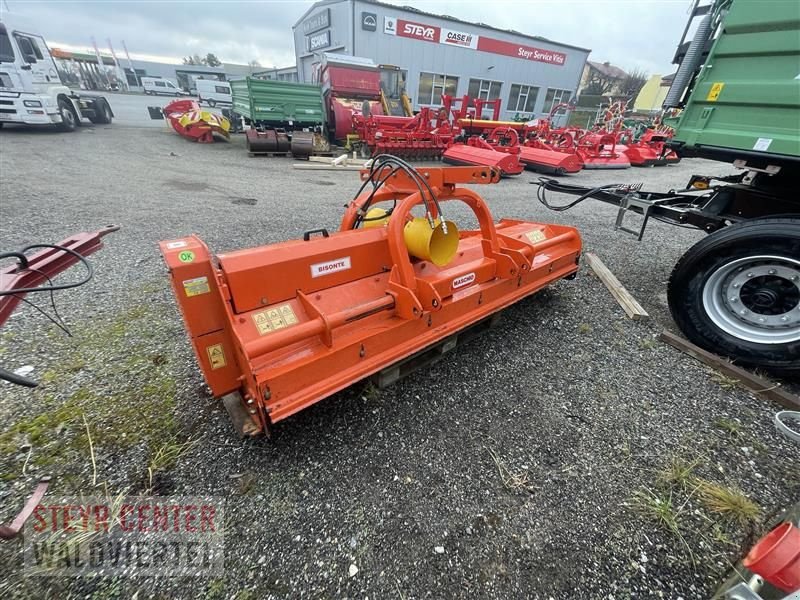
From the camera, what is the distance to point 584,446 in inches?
83.8

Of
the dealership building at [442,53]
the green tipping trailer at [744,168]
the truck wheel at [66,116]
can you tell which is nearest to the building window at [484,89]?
the dealership building at [442,53]

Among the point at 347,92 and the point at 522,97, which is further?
the point at 522,97

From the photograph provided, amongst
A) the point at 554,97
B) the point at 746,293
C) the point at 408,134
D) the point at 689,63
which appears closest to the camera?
the point at 746,293

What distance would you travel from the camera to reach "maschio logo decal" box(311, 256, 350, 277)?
7.21 feet

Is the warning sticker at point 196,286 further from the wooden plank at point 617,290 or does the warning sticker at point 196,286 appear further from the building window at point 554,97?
the building window at point 554,97

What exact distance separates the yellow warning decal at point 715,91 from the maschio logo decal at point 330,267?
3.16 meters

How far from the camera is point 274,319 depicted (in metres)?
2.03

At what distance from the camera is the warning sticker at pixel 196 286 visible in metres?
1.72

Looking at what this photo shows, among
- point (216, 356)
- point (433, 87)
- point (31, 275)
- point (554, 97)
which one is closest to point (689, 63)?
point (216, 356)

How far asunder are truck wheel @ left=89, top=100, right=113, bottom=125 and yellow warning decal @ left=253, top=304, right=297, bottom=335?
19167 millimetres

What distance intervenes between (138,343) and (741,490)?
4.04 meters

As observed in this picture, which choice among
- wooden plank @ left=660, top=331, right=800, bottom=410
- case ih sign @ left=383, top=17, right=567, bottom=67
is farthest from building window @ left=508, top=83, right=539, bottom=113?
wooden plank @ left=660, top=331, right=800, bottom=410

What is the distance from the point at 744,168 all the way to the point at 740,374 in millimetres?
1645

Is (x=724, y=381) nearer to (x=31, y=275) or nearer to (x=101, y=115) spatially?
(x=31, y=275)
